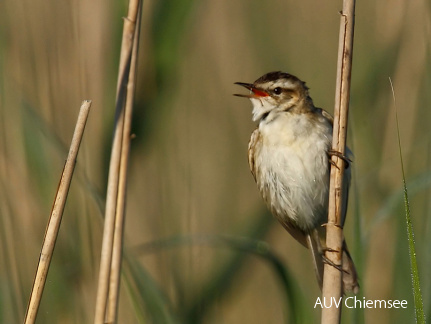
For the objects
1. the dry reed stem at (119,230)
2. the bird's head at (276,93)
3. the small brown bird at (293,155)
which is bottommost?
the dry reed stem at (119,230)

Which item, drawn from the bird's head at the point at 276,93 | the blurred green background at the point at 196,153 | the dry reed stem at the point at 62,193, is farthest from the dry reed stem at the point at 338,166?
the dry reed stem at the point at 62,193

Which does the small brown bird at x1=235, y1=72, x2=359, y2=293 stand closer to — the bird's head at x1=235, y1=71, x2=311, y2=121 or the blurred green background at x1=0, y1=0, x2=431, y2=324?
the bird's head at x1=235, y1=71, x2=311, y2=121

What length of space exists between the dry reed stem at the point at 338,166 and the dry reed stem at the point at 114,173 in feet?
1.68

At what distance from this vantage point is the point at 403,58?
292cm

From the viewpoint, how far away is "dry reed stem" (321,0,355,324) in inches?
64.3

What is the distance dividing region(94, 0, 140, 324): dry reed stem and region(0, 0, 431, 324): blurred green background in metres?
0.14

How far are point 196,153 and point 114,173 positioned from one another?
159cm

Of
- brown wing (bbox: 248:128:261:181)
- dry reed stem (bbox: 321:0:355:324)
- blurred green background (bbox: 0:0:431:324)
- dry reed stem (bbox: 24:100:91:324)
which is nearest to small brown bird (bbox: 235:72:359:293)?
brown wing (bbox: 248:128:261:181)

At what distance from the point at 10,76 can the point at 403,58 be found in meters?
1.65

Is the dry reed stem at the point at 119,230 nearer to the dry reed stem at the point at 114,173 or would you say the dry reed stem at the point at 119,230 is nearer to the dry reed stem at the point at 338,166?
the dry reed stem at the point at 114,173

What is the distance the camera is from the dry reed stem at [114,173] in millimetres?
1621

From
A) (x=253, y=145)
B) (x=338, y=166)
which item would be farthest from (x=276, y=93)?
(x=338, y=166)

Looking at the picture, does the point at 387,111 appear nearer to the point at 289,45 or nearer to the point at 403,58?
the point at 403,58

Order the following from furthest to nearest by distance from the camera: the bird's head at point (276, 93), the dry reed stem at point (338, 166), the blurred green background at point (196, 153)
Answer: the bird's head at point (276, 93)
the blurred green background at point (196, 153)
the dry reed stem at point (338, 166)
